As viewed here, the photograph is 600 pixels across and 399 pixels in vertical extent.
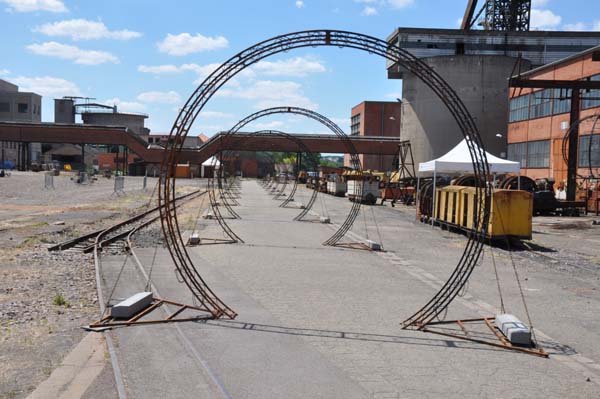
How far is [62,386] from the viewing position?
17.8 feet

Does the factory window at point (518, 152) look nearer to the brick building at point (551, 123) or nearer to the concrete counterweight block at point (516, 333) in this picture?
the brick building at point (551, 123)

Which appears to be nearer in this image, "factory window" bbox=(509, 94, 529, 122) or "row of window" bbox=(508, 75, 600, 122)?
"row of window" bbox=(508, 75, 600, 122)

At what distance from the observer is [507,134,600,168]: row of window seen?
37.5 meters

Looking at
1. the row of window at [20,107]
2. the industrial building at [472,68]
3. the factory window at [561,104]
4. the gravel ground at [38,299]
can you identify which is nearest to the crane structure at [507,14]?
the industrial building at [472,68]

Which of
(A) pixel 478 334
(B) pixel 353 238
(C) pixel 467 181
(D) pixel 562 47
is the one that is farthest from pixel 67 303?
(D) pixel 562 47

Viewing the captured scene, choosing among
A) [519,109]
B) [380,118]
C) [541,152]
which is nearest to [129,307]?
[541,152]

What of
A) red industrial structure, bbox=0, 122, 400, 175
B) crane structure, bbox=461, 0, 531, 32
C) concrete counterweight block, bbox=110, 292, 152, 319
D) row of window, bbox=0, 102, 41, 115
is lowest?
concrete counterweight block, bbox=110, 292, 152, 319

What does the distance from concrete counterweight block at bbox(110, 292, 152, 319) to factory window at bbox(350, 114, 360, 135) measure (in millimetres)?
108510

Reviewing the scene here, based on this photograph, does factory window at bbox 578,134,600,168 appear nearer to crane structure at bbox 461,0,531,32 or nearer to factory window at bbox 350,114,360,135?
crane structure at bbox 461,0,531,32

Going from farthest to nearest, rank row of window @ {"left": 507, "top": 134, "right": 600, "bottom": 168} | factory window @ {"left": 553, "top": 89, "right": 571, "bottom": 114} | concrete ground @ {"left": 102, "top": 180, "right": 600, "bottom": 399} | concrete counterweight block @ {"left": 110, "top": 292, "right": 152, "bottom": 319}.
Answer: factory window @ {"left": 553, "top": 89, "right": 571, "bottom": 114}, row of window @ {"left": 507, "top": 134, "right": 600, "bottom": 168}, concrete counterweight block @ {"left": 110, "top": 292, "right": 152, "bottom": 319}, concrete ground @ {"left": 102, "top": 180, "right": 600, "bottom": 399}

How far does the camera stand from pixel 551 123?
4312 cm

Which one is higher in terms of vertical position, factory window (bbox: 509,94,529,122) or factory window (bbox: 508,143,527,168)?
factory window (bbox: 509,94,529,122)

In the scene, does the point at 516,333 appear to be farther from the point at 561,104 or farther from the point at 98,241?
the point at 561,104

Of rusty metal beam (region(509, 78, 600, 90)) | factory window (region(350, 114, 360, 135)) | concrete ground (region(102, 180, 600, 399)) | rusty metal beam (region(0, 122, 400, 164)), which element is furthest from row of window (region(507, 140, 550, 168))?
factory window (region(350, 114, 360, 135))
